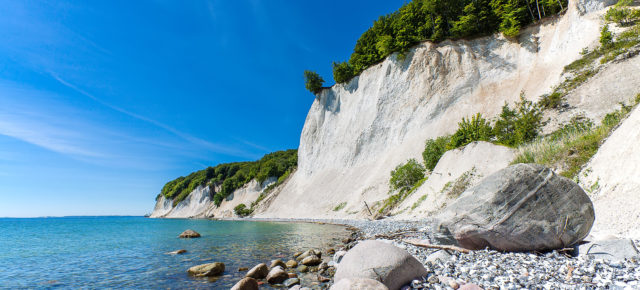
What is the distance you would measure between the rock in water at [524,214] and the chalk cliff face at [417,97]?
1032 inches

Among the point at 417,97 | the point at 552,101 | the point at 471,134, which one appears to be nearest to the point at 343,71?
the point at 417,97

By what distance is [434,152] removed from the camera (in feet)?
98.4

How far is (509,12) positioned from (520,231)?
39.3 meters

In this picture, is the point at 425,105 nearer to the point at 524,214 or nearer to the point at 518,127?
the point at 518,127

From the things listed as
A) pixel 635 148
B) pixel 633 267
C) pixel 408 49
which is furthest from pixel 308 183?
pixel 633 267

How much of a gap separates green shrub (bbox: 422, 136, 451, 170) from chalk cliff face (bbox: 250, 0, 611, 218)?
122 inches

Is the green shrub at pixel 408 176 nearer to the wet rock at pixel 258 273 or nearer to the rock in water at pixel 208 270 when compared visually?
the wet rock at pixel 258 273

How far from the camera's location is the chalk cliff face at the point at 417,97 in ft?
102

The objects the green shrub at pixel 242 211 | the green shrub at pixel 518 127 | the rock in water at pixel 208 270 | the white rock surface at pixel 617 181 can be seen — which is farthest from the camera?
the green shrub at pixel 242 211

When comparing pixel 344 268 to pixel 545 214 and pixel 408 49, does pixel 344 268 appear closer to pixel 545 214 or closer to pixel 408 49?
pixel 545 214

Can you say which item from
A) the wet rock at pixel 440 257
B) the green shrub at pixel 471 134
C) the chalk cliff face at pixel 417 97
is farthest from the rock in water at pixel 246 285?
the chalk cliff face at pixel 417 97

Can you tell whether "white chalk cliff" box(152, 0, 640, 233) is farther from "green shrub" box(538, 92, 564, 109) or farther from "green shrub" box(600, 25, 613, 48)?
"green shrub" box(600, 25, 613, 48)

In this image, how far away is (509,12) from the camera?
34.8 m

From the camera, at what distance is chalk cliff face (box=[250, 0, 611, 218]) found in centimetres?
3109
